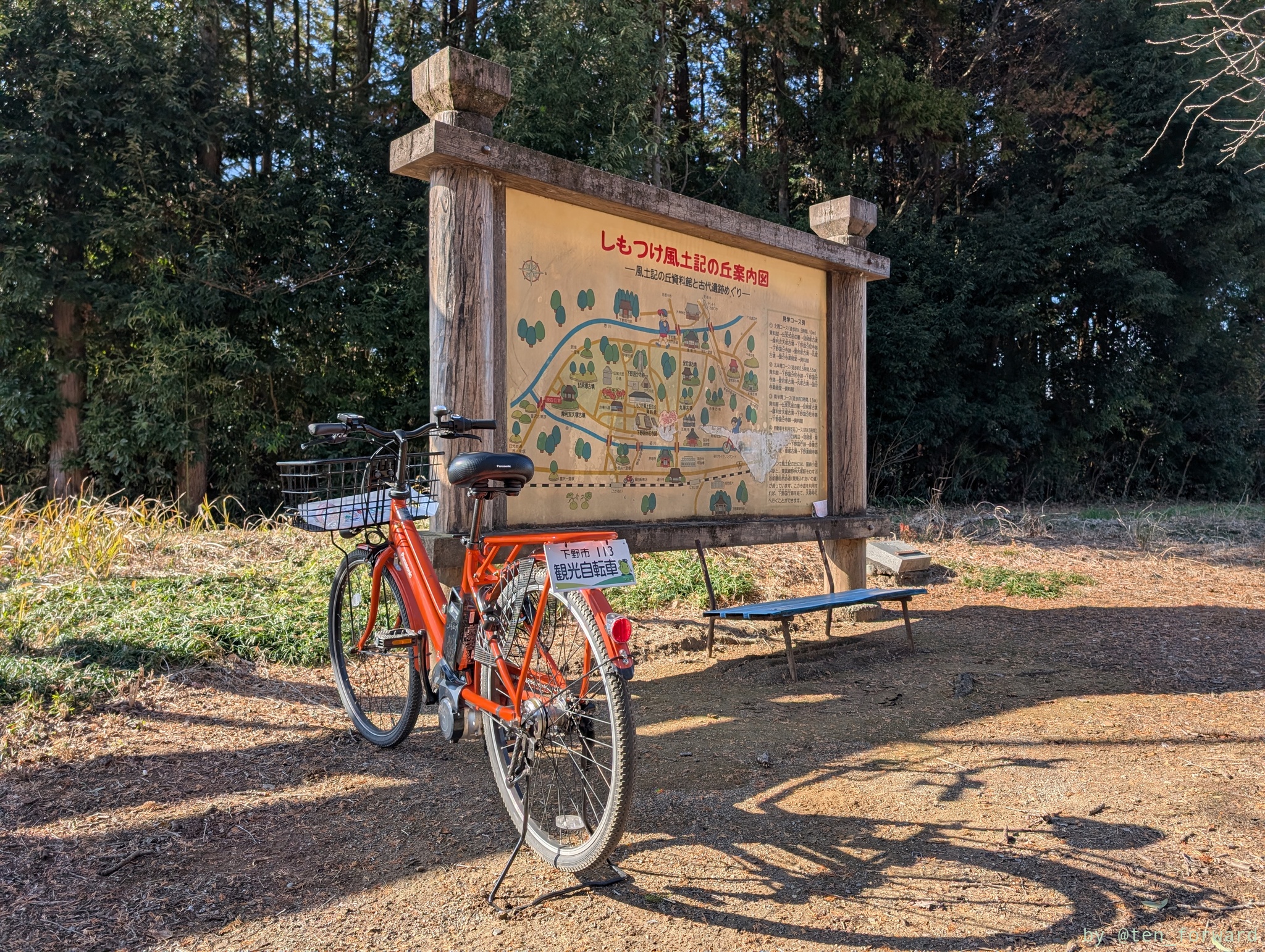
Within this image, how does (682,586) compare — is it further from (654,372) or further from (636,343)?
(636,343)

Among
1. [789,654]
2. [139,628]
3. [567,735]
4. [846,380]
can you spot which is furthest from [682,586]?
[567,735]

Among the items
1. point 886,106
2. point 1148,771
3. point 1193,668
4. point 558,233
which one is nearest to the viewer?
point 1148,771

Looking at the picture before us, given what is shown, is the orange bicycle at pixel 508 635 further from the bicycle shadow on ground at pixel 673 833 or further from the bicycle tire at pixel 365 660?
the bicycle shadow on ground at pixel 673 833

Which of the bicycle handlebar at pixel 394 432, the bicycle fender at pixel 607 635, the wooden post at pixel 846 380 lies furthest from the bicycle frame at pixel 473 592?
the wooden post at pixel 846 380

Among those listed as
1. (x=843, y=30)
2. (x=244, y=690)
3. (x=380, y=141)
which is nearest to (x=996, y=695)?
(x=244, y=690)

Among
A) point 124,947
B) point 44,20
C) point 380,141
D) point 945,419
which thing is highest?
point 44,20

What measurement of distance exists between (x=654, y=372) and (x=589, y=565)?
8.41 feet

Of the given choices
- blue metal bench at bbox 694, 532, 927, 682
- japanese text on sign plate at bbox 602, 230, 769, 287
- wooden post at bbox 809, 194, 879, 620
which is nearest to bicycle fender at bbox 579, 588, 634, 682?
blue metal bench at bbox 694, 532, 927, 682

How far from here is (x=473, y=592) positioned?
280 cm

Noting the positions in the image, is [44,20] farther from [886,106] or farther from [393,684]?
[886,106]

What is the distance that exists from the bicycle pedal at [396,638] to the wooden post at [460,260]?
62 cm

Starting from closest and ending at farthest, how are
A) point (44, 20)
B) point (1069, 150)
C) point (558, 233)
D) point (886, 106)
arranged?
point (558, 233) < point (44, 20) < point (886, 106) < point (1069, 150)

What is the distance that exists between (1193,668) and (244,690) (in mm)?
4975

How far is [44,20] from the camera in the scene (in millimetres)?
9898
